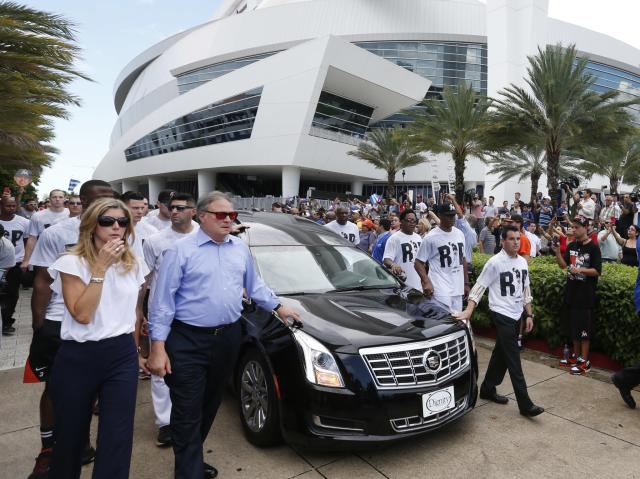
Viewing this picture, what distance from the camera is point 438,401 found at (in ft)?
10.3

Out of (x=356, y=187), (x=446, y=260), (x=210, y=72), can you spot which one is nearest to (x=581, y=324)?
(x=446, y=260)

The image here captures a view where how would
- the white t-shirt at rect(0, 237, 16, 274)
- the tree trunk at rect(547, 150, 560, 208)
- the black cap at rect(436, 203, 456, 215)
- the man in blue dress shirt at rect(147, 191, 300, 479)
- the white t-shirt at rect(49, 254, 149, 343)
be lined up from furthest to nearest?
the tree trunk at rect(547, 150, 560, 208) < the black cap at rect(436, 203, 456, 215) < the white t-shirt at rect(0, 237, 16, 274) < the man in blue dress shirt at rect(147, 191, 300, 479) < the white t-shirt at rect(49, 254, 149, 343)

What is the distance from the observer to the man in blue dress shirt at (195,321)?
2.59 meters

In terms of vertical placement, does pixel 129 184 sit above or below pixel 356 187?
above

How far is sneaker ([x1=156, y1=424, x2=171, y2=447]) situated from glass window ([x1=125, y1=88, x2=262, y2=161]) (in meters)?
34.7

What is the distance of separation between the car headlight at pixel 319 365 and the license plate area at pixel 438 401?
0.65m

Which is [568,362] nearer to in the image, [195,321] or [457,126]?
[195,321]

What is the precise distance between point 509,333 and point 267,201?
31.5 metres

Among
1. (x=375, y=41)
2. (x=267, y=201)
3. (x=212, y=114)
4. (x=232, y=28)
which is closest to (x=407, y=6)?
(x=375, y=41)

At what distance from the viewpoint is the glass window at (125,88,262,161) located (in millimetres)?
36406

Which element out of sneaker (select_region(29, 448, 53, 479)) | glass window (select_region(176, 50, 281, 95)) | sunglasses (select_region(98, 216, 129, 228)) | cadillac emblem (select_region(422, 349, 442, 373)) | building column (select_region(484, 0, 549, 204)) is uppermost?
glass window (select_region(176, 50, 281, 95))

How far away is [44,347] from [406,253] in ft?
14.3

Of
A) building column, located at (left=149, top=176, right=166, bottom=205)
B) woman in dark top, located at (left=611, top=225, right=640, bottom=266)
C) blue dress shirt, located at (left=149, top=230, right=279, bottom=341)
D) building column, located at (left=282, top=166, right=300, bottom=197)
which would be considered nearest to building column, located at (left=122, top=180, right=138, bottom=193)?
building column, located at (left=149, top=176, right=166, bottom=205)

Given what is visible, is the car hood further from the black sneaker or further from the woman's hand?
the black sneaker
